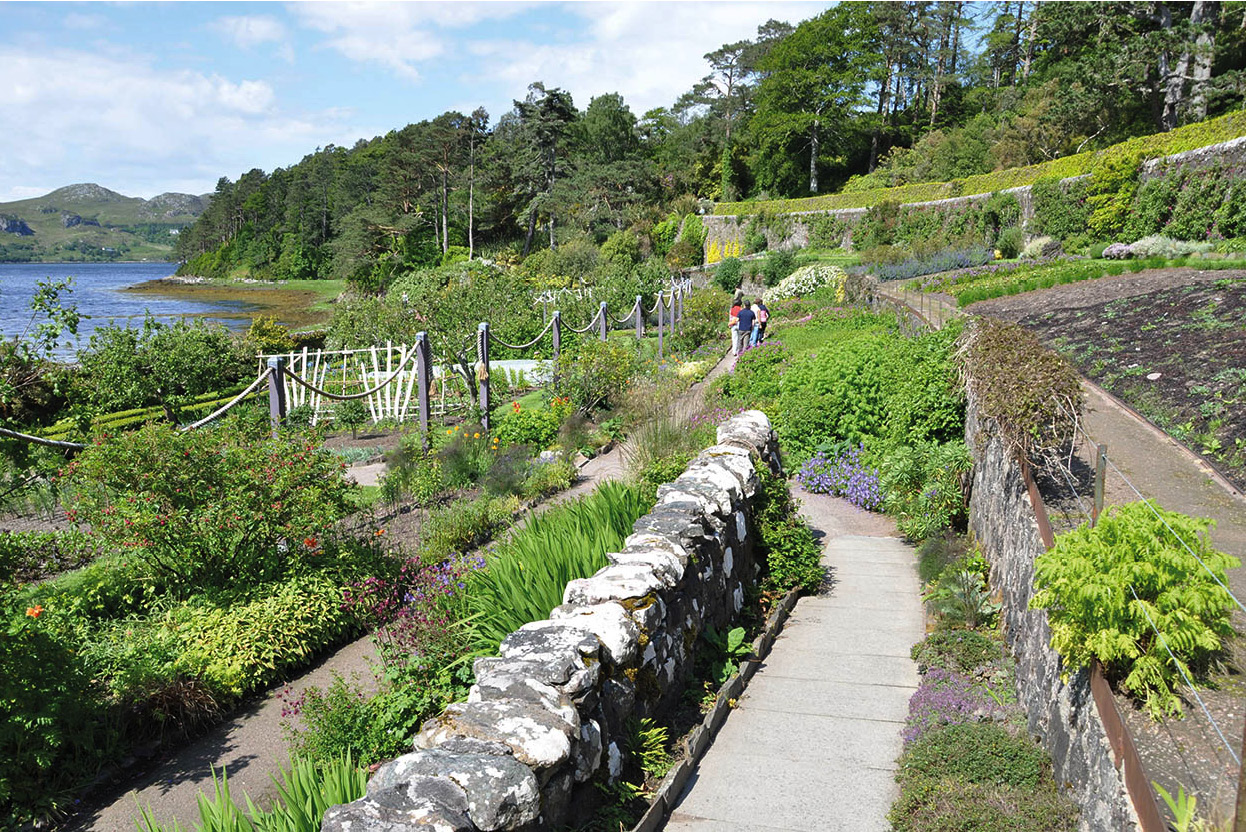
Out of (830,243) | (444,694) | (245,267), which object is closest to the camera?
(444,694)

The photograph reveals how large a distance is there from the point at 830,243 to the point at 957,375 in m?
36.8

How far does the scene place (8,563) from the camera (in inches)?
176

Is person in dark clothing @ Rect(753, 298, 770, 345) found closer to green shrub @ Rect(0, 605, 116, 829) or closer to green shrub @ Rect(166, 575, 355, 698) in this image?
green shrub @ Rect(166, 575, 355, 698)

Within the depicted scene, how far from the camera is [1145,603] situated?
2.97m

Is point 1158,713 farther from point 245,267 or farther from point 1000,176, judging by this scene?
point 245,267

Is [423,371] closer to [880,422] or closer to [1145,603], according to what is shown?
[880,422]

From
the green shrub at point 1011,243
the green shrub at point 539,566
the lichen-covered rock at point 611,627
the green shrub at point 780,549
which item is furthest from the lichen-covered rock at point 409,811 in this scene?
the green shrub at point 1011,243

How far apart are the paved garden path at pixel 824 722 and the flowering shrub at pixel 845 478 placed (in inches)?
77.4

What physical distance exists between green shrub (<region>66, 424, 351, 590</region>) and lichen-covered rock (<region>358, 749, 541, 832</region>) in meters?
3.52

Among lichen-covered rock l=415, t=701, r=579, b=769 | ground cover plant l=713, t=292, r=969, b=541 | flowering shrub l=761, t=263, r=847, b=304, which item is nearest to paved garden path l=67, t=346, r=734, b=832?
lichen-covered rock l=415, t=701, r=579, b=769

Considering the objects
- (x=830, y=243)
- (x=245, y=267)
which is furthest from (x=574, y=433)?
(x=245, y=267)

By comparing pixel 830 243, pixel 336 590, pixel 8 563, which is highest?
pixel 830 243

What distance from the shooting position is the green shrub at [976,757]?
364cm

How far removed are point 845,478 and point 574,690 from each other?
6.96 m
